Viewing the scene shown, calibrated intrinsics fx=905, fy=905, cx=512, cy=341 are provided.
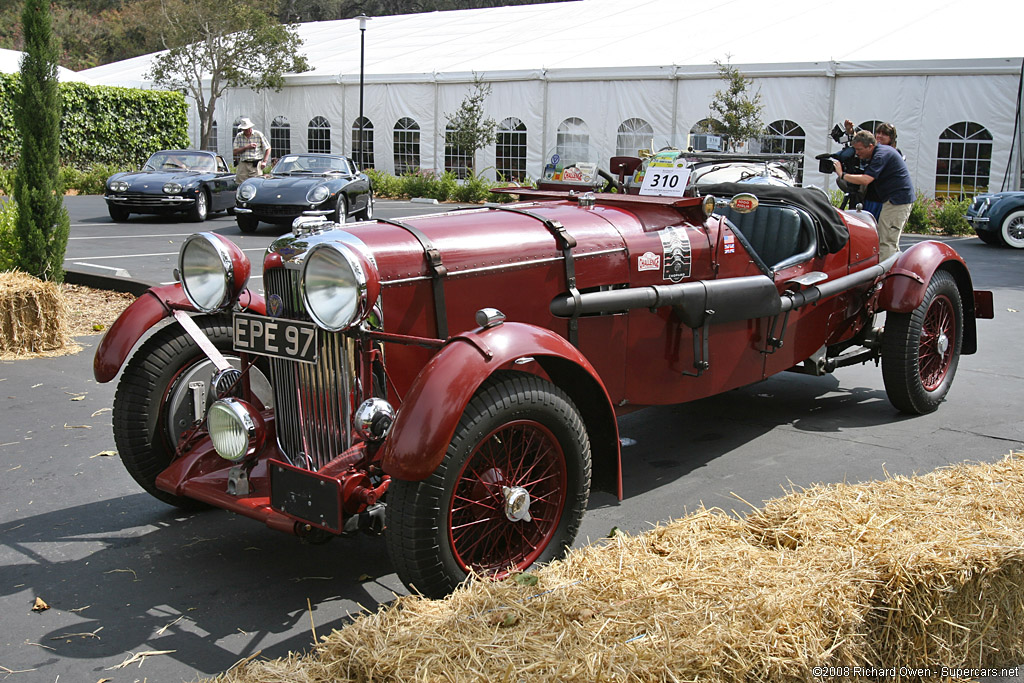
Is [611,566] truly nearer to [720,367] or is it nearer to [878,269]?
[720,367]

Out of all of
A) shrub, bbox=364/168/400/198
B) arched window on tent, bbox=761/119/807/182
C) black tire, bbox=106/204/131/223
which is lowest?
black tire, bbox=106/204/131/223

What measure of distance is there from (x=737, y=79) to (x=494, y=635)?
1929 cm

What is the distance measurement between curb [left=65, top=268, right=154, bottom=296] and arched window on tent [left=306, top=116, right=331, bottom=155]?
19.2 meters

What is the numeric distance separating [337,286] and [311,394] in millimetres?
526

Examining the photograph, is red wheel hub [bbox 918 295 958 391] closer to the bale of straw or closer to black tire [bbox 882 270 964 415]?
black tire [bbox 882 270 964 415]

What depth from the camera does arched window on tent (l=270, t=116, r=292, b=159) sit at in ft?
97.8

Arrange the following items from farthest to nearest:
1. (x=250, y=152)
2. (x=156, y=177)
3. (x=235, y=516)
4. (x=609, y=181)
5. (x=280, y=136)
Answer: (x=280, y=136)
(x=156, y=177)
(x=250, y=152)
(x=609, y=181)
(x=235, y=516)

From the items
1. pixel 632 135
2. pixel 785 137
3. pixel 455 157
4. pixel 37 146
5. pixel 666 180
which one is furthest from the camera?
pixel 455 157

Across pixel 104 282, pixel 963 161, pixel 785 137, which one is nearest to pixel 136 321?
pixel 104 282

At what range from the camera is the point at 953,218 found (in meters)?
18.0

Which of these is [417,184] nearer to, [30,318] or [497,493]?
[30,318]

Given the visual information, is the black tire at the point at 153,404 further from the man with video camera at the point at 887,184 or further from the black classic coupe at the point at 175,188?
the black classic coupe at the point at 175,188

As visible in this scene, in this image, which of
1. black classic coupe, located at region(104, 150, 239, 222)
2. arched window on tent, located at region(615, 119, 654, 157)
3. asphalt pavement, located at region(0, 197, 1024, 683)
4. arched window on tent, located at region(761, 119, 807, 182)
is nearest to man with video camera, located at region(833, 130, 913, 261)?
asphalt pavement, located at region(0, 197, 1024, 683)

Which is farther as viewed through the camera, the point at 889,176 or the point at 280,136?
the point at 280,136
